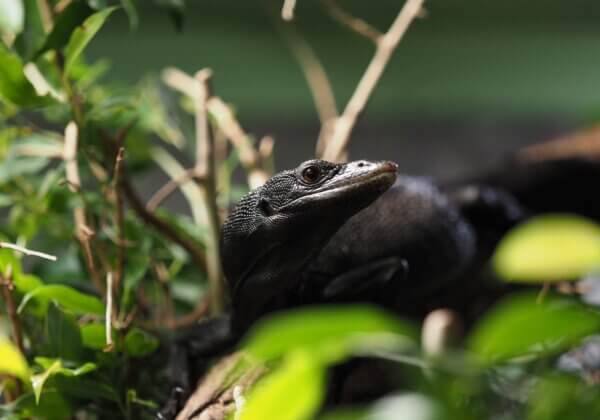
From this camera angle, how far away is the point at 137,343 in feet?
4.78

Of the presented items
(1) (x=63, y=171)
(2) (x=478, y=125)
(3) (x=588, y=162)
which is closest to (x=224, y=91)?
(2) (x=478, y=125)

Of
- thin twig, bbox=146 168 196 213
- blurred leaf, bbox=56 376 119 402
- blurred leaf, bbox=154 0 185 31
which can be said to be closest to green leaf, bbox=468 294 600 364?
blurred leaf, bbox=56 376 119 402

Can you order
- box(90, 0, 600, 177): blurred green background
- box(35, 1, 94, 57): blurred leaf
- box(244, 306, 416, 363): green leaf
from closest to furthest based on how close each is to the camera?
box(244, 306, 416, 363): green leaf, box(35, 1, 94, 57): blurred leaf, box(90, 0, 600, 177): blurred green background

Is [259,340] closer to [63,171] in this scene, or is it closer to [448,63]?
[63,171]

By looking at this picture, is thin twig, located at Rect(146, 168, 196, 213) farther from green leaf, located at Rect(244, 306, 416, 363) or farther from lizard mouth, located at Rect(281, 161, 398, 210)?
green leaf, located at Rect(244, 306, 416, 363)

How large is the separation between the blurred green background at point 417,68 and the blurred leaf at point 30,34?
76.4 inches

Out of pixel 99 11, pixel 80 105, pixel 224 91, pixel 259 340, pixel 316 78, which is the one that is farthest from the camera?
pixel 224 91

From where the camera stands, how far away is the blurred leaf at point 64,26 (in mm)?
1434

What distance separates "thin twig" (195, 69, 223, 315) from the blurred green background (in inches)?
64.5

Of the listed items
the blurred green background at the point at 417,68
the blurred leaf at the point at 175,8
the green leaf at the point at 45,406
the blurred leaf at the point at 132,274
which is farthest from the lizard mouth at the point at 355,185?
the blurred green background at the point at 417,68

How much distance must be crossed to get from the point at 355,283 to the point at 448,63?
2.46 meters

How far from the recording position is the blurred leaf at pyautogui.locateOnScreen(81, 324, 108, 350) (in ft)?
4.58

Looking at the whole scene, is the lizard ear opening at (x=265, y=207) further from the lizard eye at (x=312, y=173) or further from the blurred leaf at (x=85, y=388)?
the blurred leaf at (x=85, y=388)

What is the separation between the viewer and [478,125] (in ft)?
13.2
